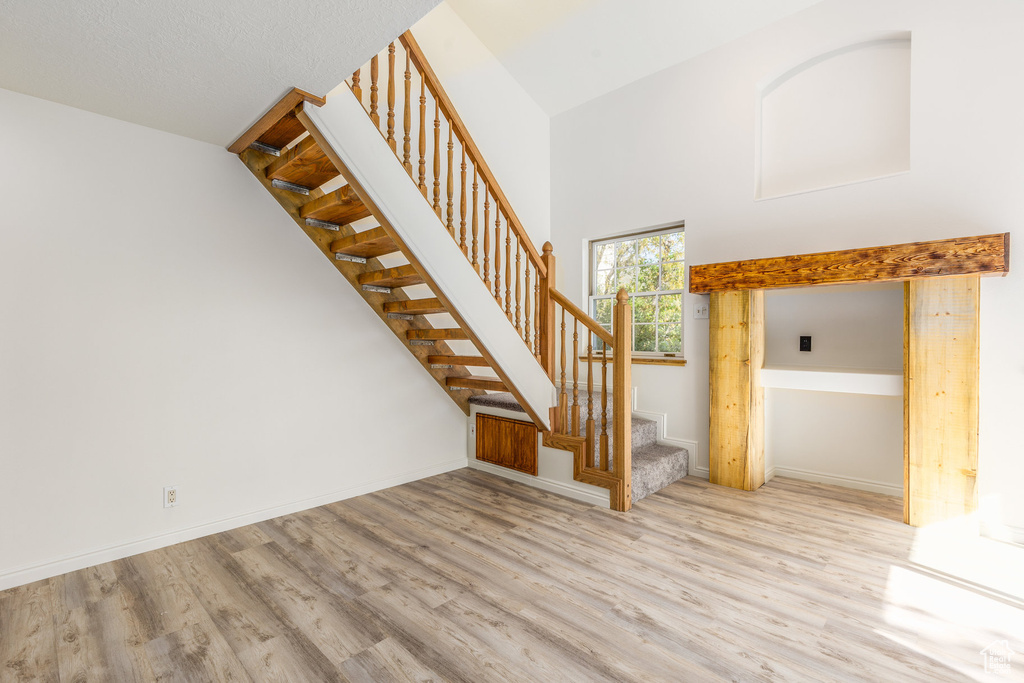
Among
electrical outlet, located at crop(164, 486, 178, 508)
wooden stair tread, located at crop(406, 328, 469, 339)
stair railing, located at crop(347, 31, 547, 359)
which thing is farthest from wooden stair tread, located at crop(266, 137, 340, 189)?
electrical outlet, located at crop(164, 486, 178, 508)

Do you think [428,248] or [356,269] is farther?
[356,269]

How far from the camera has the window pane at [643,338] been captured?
4.42 m

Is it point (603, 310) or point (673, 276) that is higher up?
point (673, 276)

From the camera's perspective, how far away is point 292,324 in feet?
10.6

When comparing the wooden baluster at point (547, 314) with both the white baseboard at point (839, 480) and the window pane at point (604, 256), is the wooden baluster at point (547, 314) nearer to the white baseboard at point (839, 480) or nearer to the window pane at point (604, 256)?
the window pane at point (604, 256)

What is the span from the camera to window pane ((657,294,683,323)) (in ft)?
14.0

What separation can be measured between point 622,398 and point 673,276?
1649mm

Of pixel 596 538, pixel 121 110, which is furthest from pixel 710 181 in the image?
pixel 121 110

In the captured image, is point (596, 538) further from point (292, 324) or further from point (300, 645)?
point (292, 324)

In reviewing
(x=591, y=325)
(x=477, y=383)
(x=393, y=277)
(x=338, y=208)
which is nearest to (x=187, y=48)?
(x=338, y=208)

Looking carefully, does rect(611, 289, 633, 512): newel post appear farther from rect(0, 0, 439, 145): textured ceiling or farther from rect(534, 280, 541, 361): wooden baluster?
rect(0, 0, 439, 145): textured ceiling

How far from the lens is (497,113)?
15.4ft

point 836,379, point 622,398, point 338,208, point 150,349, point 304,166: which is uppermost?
point 304,166

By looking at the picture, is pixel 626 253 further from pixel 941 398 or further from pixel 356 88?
pixel 356 88
